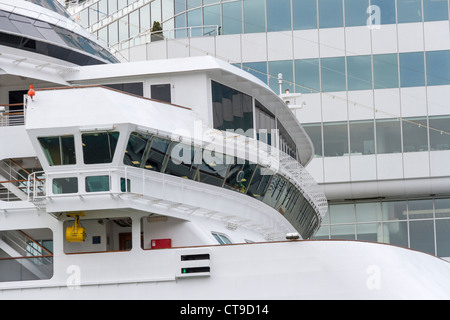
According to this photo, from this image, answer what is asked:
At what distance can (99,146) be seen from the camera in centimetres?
1862

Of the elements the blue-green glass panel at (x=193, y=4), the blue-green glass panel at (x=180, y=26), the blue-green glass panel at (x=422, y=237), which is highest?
the blue-green glass panel at (x=193, y=4)

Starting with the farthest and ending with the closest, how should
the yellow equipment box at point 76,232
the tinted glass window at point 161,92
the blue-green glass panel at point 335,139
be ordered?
the blue-green glass panel at point 335,139 < the tinted glass window at point 161,92 < the yellow equipment box at point 76,232

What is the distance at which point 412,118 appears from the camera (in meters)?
46.8

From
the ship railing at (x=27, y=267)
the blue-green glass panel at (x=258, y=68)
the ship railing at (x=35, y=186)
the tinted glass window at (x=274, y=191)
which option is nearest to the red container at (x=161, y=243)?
the ship railing at (x=27, y=267)

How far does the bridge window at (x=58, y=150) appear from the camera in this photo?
18609 millimetres

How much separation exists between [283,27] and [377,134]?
25.1 ft

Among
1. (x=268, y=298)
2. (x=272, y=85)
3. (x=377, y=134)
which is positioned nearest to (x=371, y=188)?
(x=377, y=134)

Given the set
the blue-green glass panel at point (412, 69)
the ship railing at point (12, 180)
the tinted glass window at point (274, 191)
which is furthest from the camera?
the blue-green glass panel at point (412, 69)

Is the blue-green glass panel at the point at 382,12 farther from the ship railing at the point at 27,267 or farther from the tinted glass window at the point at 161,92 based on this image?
the ship railing at the point at 27,267

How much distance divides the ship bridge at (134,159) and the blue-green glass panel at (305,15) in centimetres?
2759

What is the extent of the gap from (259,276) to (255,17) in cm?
3288

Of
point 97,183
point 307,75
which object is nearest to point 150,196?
point 97,183

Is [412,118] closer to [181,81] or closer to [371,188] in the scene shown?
[371,188]

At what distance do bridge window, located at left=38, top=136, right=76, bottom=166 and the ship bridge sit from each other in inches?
0.8
